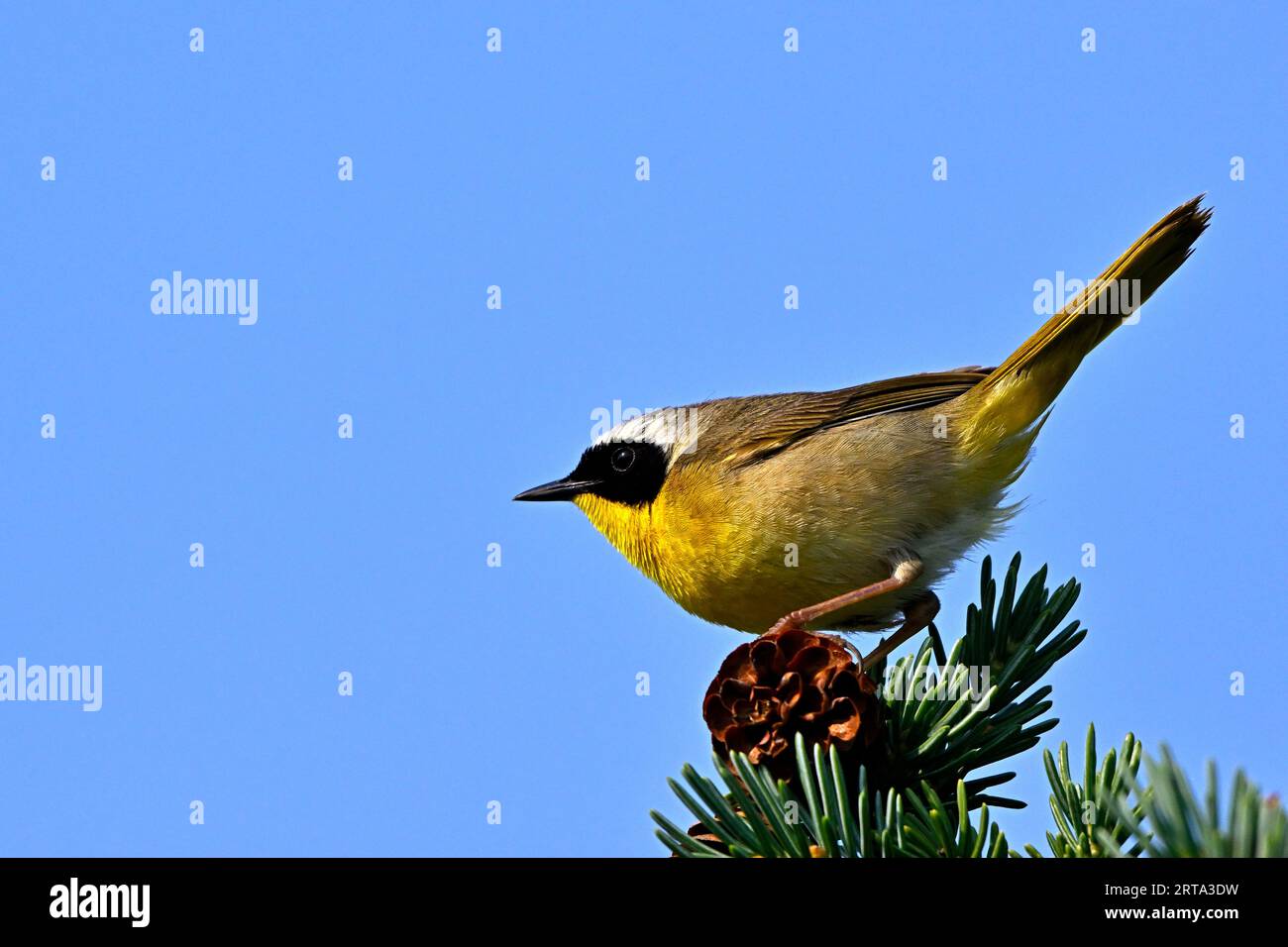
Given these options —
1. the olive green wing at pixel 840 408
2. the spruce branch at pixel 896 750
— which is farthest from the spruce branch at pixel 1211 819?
the olive green wing at pixel 840 408

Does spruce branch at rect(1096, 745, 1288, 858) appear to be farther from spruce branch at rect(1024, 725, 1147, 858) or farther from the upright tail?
the upright tail

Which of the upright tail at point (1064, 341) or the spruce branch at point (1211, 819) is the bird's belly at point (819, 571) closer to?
the upright tail at point (1064, 341)

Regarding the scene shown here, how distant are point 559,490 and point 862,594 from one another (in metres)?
1.84

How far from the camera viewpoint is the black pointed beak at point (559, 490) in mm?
5930

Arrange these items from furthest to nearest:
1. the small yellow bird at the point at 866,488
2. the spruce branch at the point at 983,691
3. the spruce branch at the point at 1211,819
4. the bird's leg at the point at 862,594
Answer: the small yellow bird at the point at 866,488, the bird's leg at the point at 862,594, the spruce branch at the point at 983,691, the spruce branch at the point at 1211,819

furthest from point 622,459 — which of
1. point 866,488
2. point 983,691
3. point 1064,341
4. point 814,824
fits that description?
point 814,824

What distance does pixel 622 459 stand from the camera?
5.93m

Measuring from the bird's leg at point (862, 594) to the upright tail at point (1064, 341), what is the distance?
0.69 m
